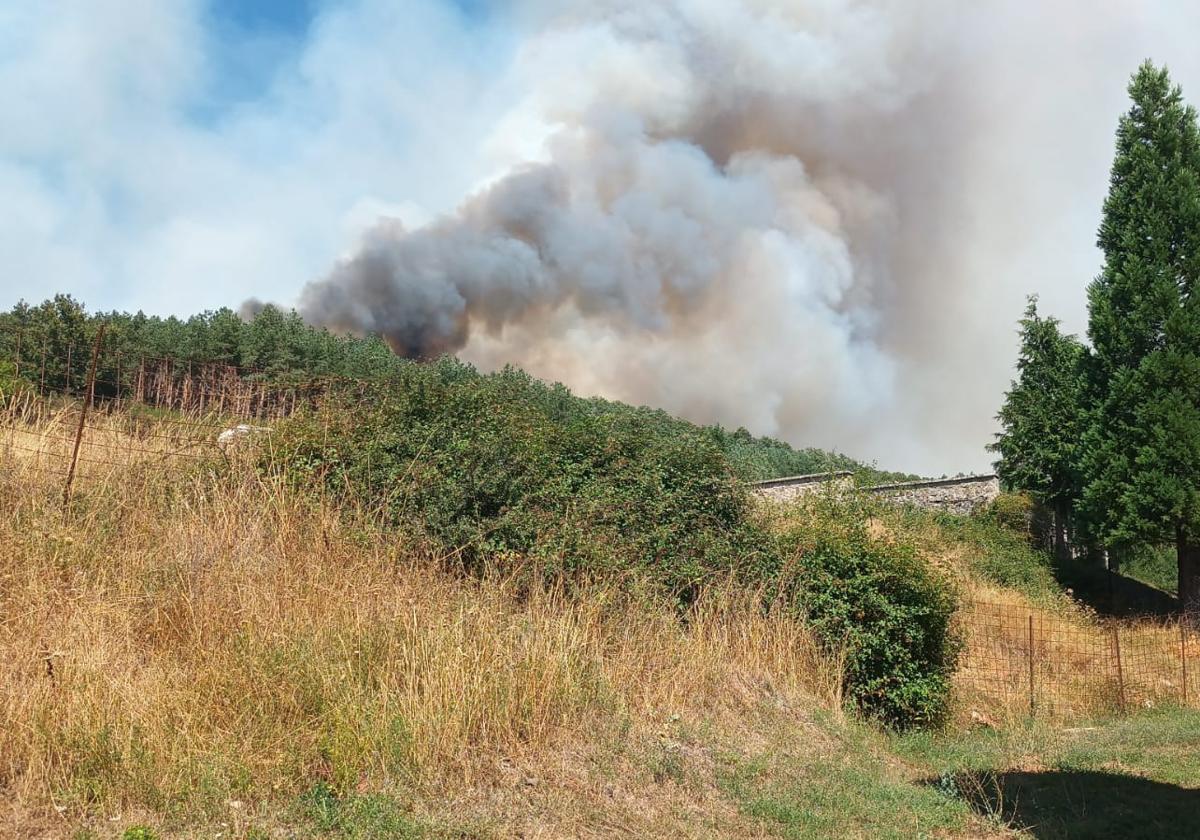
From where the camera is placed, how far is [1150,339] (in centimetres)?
1831

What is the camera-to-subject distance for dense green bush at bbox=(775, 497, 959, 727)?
895 centimetres

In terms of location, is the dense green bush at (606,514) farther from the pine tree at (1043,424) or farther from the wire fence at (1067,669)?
the pine tree at (1043,424)

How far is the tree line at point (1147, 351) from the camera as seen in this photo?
1728 centimetres

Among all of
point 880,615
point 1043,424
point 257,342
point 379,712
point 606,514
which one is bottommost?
point 379,712

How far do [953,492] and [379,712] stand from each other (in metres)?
24.9

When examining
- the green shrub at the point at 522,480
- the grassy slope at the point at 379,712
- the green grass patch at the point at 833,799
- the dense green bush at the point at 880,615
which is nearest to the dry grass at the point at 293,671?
the grassy slope at the point at 379,712

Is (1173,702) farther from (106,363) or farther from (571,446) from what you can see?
(106,363)

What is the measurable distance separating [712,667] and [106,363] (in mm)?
11415

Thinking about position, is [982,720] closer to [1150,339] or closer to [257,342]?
[1150,339]

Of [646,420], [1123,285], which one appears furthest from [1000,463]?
[646,420]

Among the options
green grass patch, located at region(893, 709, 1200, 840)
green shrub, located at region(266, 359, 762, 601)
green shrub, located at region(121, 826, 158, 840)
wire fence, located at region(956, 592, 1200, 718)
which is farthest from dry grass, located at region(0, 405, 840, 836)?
wire fence, located at region(956, 592, 1200, 718)

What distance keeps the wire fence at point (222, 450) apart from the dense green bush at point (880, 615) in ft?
4.19

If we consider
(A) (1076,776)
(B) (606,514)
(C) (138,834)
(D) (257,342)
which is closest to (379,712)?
(C) (138,834)

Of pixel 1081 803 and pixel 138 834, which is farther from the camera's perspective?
pixel 1081 803
